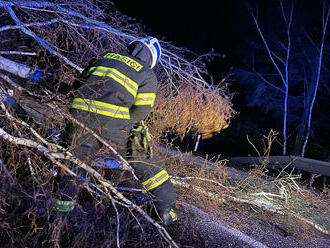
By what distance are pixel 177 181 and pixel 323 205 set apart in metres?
2.38

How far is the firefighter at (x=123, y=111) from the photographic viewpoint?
2883mm

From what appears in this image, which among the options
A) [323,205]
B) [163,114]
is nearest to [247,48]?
[163,114]

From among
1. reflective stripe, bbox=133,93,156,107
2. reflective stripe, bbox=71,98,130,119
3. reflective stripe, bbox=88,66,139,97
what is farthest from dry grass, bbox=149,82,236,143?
reflective stripe, bbox=71,98,130,119

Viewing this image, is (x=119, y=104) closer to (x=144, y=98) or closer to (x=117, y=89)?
(x=117, y=89)

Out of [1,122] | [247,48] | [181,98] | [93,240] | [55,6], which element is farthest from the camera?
[247,48]

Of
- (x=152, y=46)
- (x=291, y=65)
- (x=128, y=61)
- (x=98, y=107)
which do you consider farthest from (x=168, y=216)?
(x=291, y=65)

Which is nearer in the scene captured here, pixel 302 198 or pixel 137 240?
pixel 137 240

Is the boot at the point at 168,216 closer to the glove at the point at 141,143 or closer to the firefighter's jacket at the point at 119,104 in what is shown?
the firefighter's jacket at the point at 119,104

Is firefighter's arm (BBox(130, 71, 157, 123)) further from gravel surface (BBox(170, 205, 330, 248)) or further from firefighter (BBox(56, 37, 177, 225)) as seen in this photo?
gravel surface (BBox(170, 205, 330, 248))

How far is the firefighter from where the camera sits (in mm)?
2883

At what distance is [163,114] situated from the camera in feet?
19.8

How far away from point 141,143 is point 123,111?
450 millimetres

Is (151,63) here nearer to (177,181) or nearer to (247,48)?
(177,181)

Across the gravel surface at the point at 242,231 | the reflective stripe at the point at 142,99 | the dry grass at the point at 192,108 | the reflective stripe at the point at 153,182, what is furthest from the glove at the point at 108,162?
the dry grass at the point at 192,108
